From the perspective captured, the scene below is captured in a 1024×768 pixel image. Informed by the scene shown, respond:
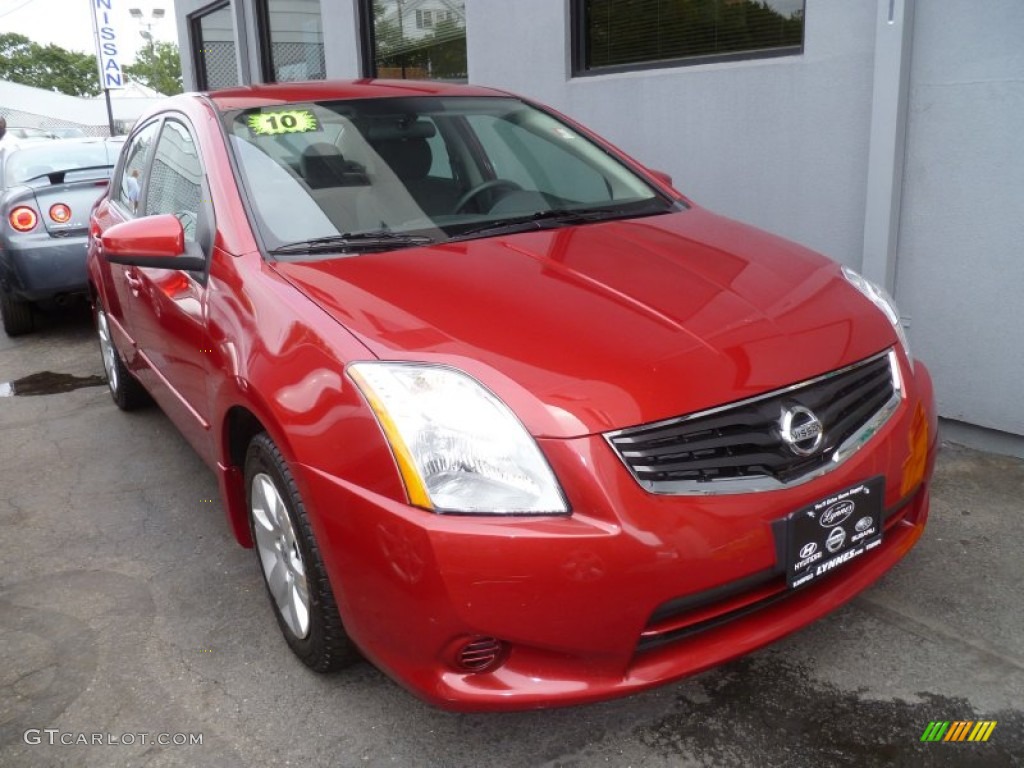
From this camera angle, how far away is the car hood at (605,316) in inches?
76.0

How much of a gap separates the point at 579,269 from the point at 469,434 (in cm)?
76

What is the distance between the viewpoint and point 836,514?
2.03 m

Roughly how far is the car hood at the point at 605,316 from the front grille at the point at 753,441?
0.03 m

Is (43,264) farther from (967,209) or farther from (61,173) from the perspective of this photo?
(967,209)

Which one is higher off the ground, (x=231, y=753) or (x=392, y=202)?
(x=392, y=202)

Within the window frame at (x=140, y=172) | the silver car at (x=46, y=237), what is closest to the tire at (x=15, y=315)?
the silver car at (x=46, y=237)

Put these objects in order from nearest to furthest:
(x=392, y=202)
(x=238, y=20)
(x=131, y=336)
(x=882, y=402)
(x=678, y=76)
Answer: (x=882, y=402) < (x=392, y=202) < (x=131, y=336) < (x=678, y=76) < (x=238, y=20)

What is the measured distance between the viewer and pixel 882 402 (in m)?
2.24

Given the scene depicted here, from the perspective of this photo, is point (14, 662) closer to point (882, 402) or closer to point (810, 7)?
point (882, 402)

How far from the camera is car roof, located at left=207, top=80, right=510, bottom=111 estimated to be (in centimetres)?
320

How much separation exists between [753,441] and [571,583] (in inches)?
20.0

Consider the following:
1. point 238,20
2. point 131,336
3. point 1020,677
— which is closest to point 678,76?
point 131,336

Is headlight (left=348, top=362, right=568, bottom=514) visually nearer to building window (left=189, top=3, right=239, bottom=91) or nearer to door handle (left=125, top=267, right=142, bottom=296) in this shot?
door handle (left=125, top=267, right=142, bottom=296)

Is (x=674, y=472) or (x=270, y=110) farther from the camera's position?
(x=270, y=110)
